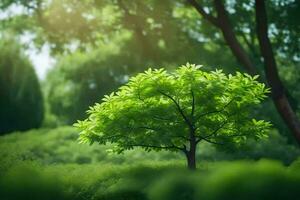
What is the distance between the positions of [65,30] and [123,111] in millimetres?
14402

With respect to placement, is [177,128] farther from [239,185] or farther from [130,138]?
[239,185]

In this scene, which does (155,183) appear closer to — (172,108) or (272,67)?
(172,108)

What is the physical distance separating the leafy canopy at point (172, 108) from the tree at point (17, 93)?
26932 millimetres

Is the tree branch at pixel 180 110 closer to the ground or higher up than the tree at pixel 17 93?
closer to the ground

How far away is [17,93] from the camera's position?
40.2 m

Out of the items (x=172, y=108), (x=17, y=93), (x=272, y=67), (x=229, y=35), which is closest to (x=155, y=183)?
(x=172, y=108)

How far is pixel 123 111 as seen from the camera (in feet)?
43.6

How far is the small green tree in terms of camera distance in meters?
12.9

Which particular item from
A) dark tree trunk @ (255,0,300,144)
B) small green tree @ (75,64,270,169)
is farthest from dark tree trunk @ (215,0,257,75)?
small green tree @ (75,64,270,169)

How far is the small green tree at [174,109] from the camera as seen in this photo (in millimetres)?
12938

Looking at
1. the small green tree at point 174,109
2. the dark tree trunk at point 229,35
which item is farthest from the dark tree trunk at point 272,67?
the small green tree at point 174,109

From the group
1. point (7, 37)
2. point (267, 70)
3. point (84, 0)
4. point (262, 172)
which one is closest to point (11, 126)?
point (7, 37)

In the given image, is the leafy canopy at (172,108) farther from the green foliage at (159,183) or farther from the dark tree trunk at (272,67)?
the dark tree trunk at (272,67)

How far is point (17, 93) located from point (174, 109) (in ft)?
93.5
